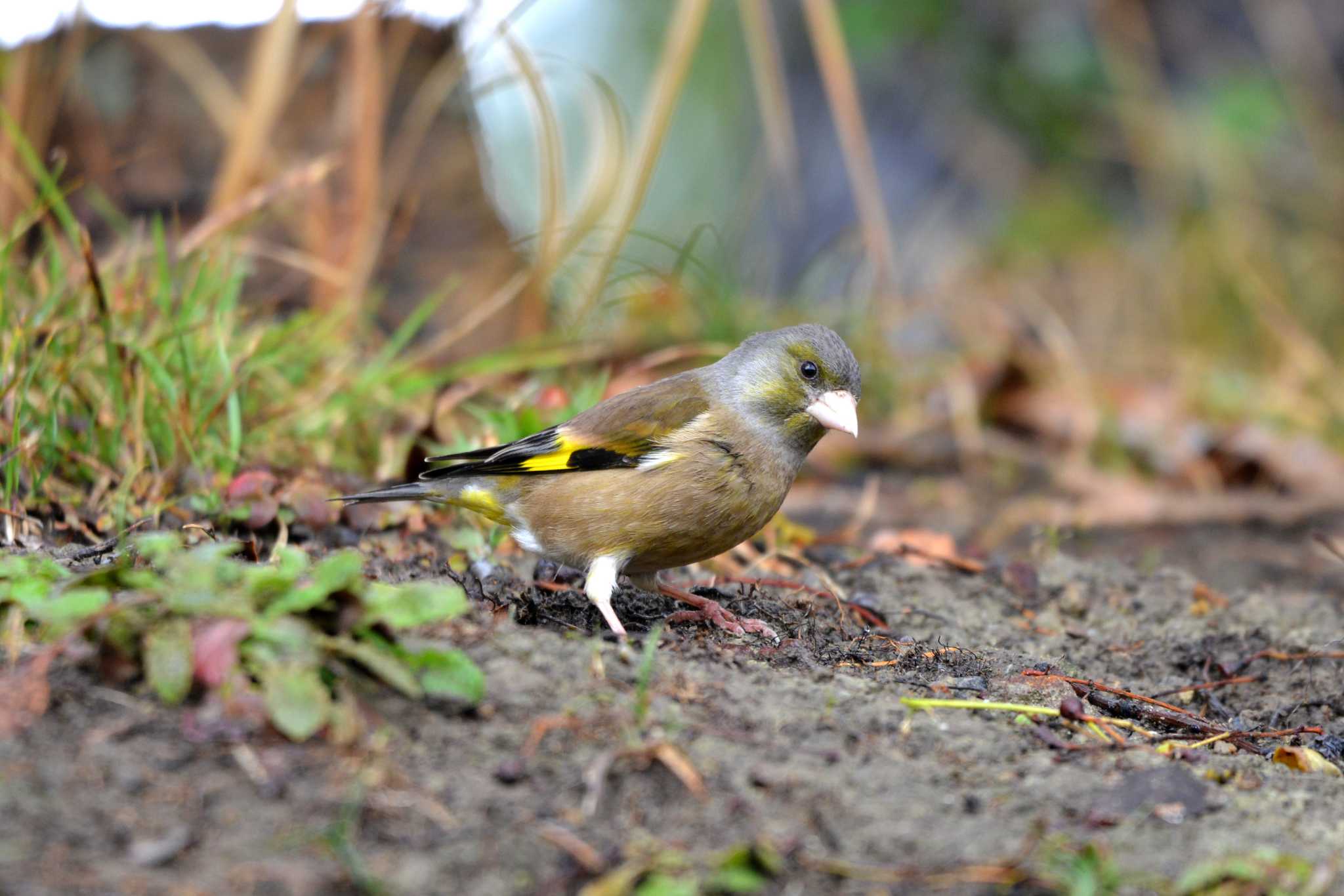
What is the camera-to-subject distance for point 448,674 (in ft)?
8.51

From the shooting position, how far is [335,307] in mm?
6180

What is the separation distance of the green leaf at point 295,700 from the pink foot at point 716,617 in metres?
1.63

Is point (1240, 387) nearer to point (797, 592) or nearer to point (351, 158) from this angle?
point (797, 592)

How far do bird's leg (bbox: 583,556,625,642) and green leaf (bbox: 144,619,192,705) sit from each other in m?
1.54

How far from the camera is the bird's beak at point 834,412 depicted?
416 centimetres

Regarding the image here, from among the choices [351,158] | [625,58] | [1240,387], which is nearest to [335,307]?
[351,158]

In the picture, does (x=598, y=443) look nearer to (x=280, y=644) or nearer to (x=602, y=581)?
(x=602, y=581)

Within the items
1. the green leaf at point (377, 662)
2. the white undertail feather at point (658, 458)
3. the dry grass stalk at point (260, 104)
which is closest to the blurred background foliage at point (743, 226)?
the dry grass stalk at point (260, 104)

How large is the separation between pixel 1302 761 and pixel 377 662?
2.45 metres

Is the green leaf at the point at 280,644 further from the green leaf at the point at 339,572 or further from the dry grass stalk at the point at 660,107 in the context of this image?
the dry grass stalk at the point at 660,107

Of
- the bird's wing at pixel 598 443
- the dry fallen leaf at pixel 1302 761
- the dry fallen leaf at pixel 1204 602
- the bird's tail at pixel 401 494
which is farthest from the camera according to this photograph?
the dry fallen leaf at pixel 1204 602

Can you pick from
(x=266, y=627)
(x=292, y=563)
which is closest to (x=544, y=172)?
(x=292, y=563)

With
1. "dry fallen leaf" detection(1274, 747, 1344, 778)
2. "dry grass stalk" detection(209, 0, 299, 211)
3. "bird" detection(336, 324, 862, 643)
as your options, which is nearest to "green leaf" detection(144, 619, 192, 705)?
"bird" detection(336, 324, 862, 643)

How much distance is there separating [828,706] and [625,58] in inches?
831
